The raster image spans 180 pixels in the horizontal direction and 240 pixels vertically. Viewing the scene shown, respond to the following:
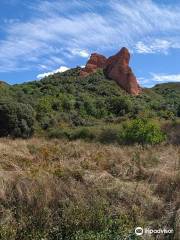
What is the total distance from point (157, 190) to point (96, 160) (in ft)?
8.97

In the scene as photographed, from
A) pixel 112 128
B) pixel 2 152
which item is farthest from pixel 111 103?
pixel 2 152

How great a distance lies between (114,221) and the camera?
7.14 metres

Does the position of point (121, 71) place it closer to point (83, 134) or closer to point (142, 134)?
point (83, 134)

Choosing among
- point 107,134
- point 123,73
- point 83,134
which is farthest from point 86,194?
point 123,73

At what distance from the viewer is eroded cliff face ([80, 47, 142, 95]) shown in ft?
211

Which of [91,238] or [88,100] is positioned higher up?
[88,100]

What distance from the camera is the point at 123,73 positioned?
216 feet

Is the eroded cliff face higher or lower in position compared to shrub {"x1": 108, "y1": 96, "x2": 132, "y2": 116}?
higher

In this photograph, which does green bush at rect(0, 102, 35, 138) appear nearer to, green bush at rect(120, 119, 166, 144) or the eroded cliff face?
green bush at rect(120, 119, 166, 144)

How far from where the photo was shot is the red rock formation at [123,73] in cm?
6419

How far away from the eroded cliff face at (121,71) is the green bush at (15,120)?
26.8 m

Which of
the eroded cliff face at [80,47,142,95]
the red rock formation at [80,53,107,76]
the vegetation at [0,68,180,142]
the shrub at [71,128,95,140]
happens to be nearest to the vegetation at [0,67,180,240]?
the shrub at [71,128,95,140]

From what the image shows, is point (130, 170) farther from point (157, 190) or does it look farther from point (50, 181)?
point (50, 181)

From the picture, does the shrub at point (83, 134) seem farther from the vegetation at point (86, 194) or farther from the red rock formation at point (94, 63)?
the red rock formation at point (94, 63)
